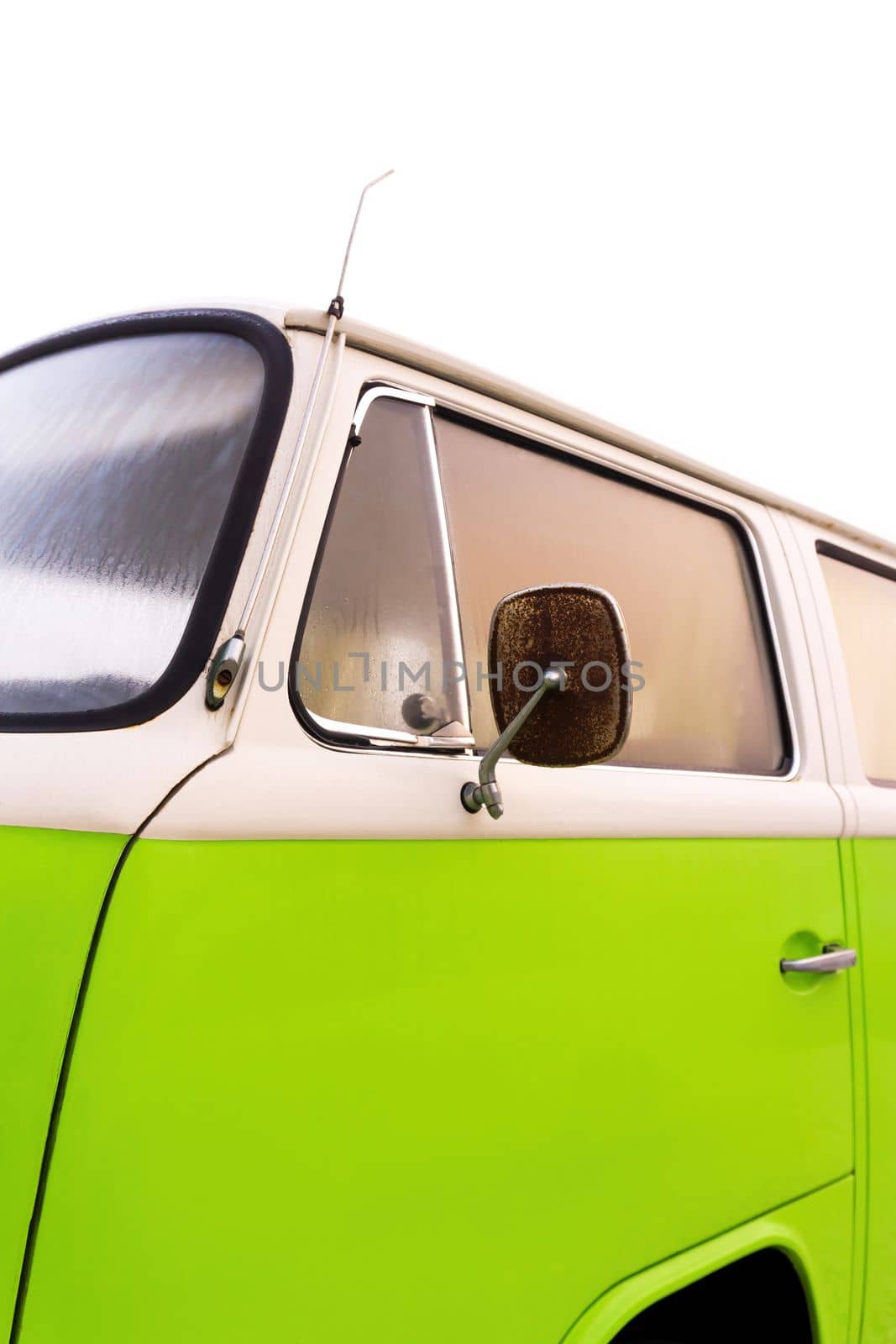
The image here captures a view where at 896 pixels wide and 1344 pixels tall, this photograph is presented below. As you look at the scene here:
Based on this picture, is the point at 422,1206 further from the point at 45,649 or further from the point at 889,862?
the point at 889,862

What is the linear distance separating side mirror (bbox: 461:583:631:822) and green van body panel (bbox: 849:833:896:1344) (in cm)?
109

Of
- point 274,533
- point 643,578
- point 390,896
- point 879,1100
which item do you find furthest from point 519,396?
point 879,1100

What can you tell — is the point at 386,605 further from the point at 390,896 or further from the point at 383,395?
the point at 390,896

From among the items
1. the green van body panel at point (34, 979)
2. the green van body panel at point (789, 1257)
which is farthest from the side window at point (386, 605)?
the green van body panel at point (789, 1257)

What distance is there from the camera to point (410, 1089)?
120 centimetres

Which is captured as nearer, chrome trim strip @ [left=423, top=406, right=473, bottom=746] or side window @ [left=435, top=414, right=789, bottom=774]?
chrome trim strip @ [left=423, top=406, right=473, bottom=746]

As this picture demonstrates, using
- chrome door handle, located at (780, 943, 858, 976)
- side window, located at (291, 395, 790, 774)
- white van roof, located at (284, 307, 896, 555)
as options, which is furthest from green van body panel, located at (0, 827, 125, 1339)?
chrome door handle, located at (780, 943, 858, 976)

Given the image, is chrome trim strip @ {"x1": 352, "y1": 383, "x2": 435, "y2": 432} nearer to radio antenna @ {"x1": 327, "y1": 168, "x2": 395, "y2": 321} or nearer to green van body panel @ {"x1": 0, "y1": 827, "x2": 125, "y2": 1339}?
radio antenna @ {"x1": 327, "y1": 168, "x2": 395, "y2": 321}

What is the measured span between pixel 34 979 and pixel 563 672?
639 mm

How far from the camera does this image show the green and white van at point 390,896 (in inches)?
39.8

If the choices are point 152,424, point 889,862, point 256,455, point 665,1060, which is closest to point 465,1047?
point 665,1060

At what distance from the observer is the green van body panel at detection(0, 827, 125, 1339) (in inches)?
37.4

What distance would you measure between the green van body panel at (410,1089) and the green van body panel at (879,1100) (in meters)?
0.26

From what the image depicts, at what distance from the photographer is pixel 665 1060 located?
1532mm
